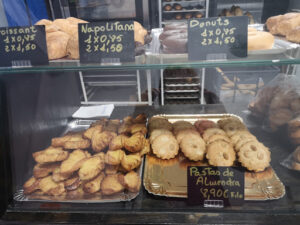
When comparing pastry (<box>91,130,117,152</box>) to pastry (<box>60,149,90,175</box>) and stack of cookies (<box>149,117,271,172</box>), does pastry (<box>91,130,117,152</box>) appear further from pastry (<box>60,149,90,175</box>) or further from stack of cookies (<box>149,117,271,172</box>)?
stack of cookies (<box>149,117,271,172</box>)

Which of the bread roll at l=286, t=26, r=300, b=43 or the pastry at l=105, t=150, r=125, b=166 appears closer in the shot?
the bread roll at l=286, t=26, r=300, b=43

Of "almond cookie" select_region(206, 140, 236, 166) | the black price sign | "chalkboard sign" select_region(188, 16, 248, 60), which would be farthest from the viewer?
"almond cookie" select_region(206, 140, 236, 166)

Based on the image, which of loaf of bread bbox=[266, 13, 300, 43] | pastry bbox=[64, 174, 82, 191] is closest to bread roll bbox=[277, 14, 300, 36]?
loaf of bread bbox=[266, 13, 300, 43]

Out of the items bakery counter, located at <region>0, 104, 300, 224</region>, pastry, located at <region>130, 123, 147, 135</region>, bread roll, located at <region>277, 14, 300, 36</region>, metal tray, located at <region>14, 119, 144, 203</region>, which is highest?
bread roll, located at <region>277, 14, 300, 36</region>

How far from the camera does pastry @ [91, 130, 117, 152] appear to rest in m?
1.16

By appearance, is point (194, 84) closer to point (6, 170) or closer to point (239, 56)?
point (239, 56)

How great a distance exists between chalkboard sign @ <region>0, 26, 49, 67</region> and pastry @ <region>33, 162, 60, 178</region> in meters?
0.52

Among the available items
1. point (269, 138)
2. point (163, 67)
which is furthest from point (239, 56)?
point (269, 138)

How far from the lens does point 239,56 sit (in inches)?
32.1

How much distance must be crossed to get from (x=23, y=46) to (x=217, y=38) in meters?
0.77

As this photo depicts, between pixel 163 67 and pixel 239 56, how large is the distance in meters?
0.29

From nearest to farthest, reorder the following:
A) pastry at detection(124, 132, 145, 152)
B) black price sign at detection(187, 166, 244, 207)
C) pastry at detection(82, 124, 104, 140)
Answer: black price sign at detection(187, 166, 244, 207) < pastry at detection(124, 132, 145, 152) < pastry at detection(82, 124, 104, 140)

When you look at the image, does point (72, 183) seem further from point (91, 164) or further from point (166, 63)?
point (166, 63)

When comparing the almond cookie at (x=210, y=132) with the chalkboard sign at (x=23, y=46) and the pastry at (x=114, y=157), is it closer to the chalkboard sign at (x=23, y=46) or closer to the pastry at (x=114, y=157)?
the pastry at (x=114, y=157)
